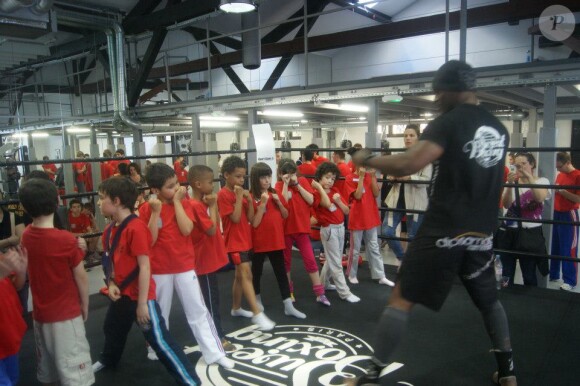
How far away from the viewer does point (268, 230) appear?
131 inches

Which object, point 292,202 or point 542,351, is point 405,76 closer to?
point 292,202

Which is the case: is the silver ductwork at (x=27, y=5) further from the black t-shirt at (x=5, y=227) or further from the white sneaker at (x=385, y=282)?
the white sneaker at (x=385, y=282)

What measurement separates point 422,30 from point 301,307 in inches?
261

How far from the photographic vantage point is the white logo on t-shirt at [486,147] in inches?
73.5

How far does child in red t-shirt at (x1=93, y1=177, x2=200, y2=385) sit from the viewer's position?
2166mm

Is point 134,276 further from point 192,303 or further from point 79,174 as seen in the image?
point 79,174

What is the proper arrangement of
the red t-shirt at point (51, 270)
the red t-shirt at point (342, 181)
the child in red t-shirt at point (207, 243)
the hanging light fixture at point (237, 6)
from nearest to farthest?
1. the red t-shirt at point (51, 270)
2. the child in red t-shirt at point (207, 243)
3. the red t-shirt at point (342, 181)
4. the hanging light fixture at point (237, 6)

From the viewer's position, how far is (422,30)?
823cm

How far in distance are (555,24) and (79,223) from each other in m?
7.15

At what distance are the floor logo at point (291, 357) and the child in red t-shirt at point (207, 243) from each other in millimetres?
212

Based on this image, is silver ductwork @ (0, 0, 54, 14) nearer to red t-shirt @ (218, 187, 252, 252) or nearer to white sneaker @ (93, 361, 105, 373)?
red t-shirt @ (218, 187, 252, 252)

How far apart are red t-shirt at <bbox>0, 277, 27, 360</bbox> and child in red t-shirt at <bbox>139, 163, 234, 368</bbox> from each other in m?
0.72

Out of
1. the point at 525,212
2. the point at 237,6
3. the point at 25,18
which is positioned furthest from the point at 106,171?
the point at 525,212

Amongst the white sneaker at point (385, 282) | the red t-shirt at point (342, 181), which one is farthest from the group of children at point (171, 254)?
the red t-shirt at point (342, 181)
